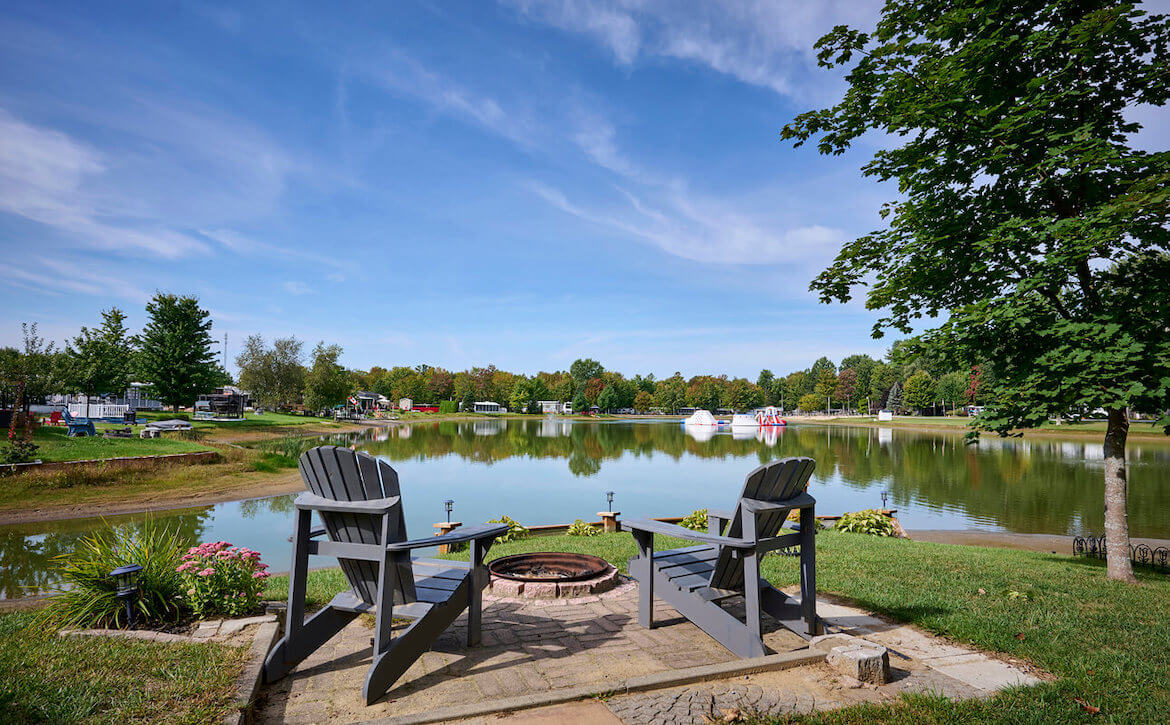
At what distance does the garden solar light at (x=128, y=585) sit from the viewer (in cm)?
357

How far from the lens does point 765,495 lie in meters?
3.51

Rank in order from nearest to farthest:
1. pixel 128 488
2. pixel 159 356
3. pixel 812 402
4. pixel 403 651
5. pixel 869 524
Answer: pixel 403 651, pixel 869 524, pixel 128 488, pixel 159 356, pixel 812 402

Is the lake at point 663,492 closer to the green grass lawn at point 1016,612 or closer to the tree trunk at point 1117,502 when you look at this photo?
the green grass lawn at point 1016,612

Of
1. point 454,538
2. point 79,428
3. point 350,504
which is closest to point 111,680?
point 350,504

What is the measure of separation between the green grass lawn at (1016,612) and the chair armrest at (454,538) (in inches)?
76.7

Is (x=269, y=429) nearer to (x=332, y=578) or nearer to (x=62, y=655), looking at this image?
(x=332, y=578)

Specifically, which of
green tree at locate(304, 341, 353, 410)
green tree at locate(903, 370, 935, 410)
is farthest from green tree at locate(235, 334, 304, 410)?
green tree at locate(903, 370, 935, 410)

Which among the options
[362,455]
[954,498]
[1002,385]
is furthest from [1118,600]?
[954,498]

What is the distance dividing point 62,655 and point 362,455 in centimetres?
198

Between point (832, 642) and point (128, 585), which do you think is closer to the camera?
point (832, 642)

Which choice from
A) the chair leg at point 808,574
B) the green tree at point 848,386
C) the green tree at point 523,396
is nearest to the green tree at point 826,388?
the green tree at point 848,386

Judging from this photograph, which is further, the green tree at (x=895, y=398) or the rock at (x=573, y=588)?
the green tree at (x=895, y=398)

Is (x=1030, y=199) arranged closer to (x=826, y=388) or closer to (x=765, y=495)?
(x=765, y=495)

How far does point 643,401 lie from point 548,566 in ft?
300
